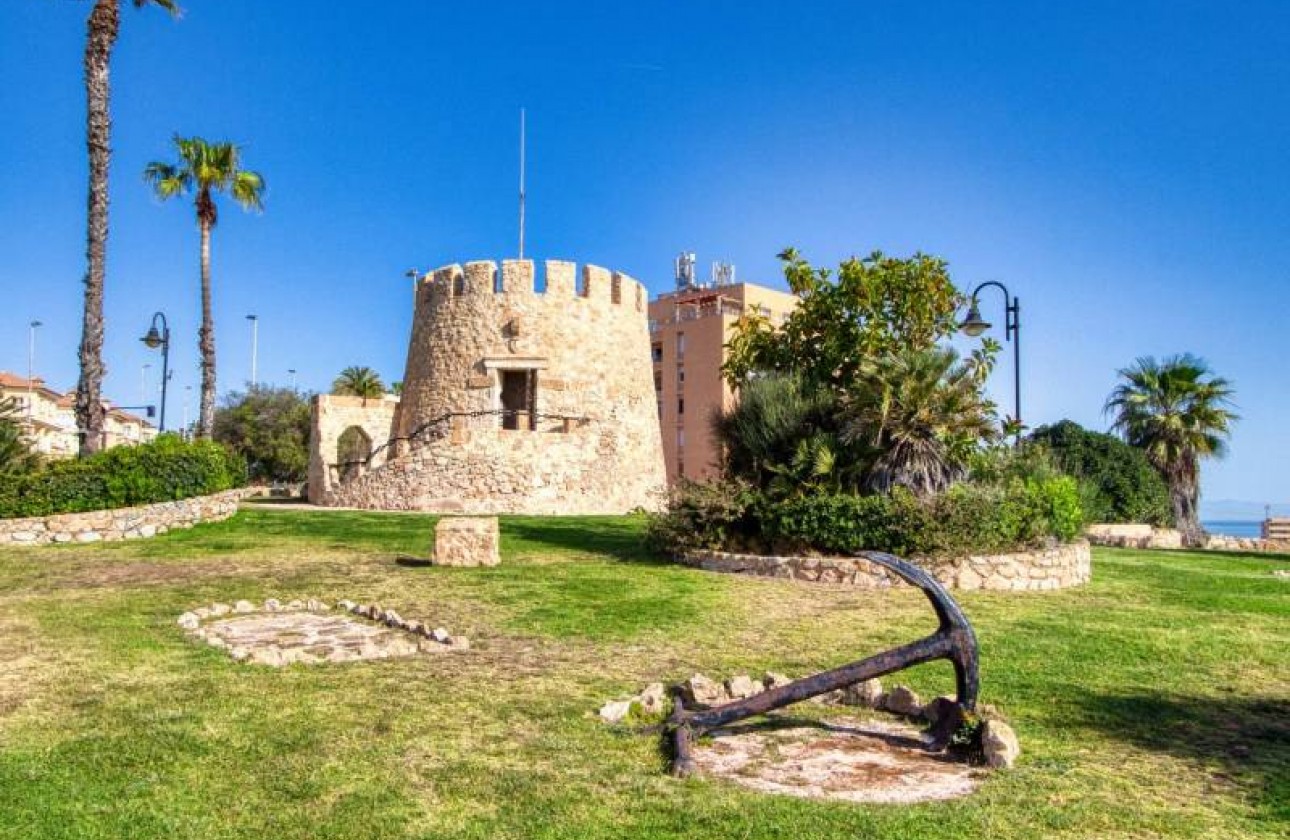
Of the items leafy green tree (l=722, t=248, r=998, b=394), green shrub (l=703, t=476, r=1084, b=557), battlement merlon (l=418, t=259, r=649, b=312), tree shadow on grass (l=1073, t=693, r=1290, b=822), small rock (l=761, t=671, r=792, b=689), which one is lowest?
tree shadow on grass (l=1073, t=693, r=1290, b=822)

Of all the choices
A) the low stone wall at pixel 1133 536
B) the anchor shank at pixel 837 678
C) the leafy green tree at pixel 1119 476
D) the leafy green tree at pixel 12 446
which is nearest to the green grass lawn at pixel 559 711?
the anchor shank at pixel 837 678

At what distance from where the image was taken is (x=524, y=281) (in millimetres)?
25922

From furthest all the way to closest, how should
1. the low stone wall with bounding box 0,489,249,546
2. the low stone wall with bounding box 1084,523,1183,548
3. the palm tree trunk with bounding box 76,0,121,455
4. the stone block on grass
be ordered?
the low stone wall with bounding box 1084,523,1183,548 < the palm tree trunk with bounding box 76,0,121,455 < the low stone wall with bounding box 0,489,249,546 < the stone block on grass

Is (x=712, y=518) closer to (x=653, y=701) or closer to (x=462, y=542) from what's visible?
(x=462, y=542)

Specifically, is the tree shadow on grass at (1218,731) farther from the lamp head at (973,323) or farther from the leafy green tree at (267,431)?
the leafy green tree at (267,431)

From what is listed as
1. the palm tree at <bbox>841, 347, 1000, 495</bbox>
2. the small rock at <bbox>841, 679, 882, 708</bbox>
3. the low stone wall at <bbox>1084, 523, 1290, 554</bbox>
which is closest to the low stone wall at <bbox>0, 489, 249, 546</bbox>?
the palm tree at <bbox>841, 347, 1000, 495</bbox>

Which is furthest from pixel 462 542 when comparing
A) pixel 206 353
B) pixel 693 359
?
pixel 693 359

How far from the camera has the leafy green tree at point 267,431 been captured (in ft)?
171

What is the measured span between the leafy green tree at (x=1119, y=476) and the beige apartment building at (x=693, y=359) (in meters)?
23.9

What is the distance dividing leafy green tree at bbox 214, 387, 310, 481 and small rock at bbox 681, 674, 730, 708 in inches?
1975

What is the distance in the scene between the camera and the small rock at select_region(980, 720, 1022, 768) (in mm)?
4461

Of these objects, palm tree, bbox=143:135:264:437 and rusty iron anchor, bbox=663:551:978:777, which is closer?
rusty iron anchor, bbox=663:551:978:777

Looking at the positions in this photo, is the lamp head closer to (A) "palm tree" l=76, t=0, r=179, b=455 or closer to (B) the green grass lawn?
(B) the green grass lawn

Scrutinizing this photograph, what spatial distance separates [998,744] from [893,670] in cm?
69
